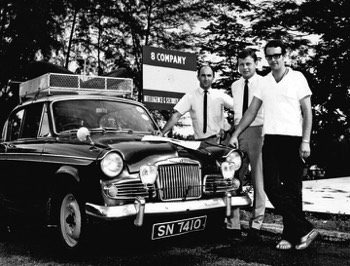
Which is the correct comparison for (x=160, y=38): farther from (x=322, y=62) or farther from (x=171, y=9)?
(x=322, y=62)

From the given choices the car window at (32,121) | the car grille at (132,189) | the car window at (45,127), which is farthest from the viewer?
the car window at (32,121)

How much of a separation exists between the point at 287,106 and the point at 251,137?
3.30ft

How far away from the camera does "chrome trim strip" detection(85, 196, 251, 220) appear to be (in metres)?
4.33

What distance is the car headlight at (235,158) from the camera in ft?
17.4

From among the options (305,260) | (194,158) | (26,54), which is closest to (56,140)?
(194,158)

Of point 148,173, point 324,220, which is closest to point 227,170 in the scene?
point 148,173

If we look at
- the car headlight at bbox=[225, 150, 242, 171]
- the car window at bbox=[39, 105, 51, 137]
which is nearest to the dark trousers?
the car headlight at bbox=[225, 150, 242, 171]

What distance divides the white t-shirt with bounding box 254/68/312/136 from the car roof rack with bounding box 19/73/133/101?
243 cm

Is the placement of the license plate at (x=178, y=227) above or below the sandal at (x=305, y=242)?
above

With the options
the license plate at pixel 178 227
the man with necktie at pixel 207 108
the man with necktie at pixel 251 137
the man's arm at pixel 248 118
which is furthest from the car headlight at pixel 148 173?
the man with necktie at pixel 207 108

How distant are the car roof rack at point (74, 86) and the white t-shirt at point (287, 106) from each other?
95.6 inches

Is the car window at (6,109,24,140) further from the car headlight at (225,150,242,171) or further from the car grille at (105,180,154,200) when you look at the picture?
the car headlight at (225,150,242,171)

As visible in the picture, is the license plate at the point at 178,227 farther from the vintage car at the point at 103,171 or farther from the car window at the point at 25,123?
the car window at the point at 25,123

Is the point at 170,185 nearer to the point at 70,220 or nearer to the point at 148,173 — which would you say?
the point at 148,173
